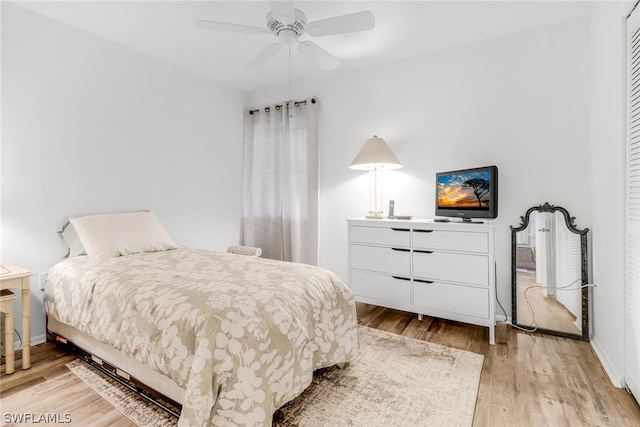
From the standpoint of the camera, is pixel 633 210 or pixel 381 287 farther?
pixel 381 287

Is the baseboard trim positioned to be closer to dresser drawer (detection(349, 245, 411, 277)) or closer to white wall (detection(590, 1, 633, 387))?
white wall (detection(590, 1, 633, 387))

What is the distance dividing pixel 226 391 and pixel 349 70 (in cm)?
327

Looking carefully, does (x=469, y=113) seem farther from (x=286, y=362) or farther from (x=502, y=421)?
(x=286, y=362)

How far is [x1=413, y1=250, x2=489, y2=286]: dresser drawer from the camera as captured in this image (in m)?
2.39

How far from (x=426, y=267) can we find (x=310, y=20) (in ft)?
7.27

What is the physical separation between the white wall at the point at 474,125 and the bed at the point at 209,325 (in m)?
1.61

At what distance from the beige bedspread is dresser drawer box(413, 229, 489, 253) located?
99 cm

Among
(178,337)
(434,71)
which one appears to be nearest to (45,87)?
(178,337)

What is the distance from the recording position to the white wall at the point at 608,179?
5.83 ft

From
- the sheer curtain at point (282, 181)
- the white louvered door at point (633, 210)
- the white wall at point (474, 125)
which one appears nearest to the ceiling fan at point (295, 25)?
the white wall at point (474, 125)

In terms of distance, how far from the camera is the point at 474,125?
286 centimetres

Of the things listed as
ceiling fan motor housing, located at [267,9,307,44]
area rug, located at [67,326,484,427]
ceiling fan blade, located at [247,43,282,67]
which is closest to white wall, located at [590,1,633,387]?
area rug, located at [67,326,484,427]

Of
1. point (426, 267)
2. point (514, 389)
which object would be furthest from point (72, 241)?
point (514, 389)

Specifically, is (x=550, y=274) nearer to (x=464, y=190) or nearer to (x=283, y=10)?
(x=464, y=190)
